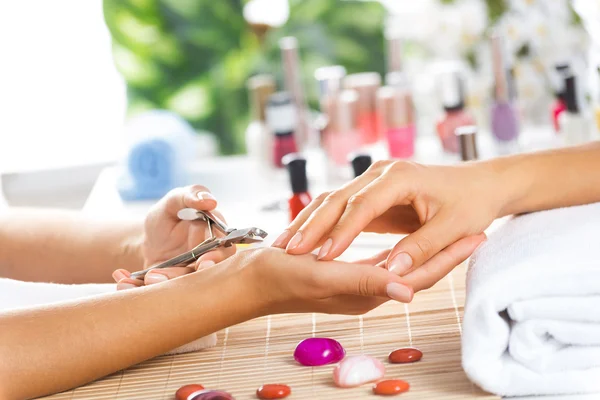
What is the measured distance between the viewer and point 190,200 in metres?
1.19

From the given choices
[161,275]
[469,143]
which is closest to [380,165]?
[161,275]

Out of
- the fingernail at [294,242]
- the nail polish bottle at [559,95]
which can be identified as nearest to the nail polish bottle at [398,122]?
the nail polish bottle at [559,95]

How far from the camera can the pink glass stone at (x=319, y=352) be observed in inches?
38.3

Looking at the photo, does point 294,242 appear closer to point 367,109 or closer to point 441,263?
point 441,263

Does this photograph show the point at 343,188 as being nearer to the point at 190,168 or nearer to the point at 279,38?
the point at 190,168

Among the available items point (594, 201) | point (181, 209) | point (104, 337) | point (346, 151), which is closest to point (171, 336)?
point (104, 337)

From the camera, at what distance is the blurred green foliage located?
9.30ft

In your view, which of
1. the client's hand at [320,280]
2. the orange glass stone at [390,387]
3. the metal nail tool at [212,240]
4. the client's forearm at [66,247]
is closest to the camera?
the orange glass stone at [390,387]

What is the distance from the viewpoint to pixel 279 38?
9.21 feet

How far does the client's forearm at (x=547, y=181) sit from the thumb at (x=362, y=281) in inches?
8.7

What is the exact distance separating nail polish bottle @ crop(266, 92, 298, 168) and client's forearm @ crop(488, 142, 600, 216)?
36.7 inches

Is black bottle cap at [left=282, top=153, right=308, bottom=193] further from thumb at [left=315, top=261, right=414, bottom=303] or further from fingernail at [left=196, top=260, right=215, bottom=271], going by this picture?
thumb at [left=315, top=261, right=414, bottom=303]

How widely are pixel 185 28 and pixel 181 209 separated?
5.73 feet

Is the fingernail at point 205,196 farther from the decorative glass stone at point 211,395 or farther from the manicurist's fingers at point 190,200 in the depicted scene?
the decorative glass stone at point 211,395
